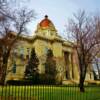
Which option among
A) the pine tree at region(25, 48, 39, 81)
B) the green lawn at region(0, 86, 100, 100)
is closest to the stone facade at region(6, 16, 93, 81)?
the pine tree at region(25, 48, 39, 81)

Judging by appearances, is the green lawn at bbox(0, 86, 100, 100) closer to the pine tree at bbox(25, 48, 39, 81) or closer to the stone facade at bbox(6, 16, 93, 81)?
the pine tree at bbox(25, 48, 39, 81)

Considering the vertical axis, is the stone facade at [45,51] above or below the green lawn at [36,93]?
above

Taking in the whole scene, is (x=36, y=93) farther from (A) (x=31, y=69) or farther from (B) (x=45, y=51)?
(B) (x=45, y=51)

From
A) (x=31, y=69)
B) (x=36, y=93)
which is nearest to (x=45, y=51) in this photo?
(x=31, y=69)

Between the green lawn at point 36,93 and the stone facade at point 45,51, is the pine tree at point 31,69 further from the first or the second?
the green lawn at point 36,93

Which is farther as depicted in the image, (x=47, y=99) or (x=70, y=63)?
(x=70, y=63)

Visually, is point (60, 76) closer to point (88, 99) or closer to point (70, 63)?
point (70, 63)

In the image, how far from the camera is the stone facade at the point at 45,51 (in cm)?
5958

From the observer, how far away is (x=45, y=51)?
65.4 meters

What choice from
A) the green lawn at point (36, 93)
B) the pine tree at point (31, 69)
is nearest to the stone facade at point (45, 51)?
the pine tree at point (31, 69)

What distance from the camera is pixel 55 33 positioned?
7100cm

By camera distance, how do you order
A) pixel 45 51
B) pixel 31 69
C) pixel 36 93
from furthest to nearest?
pixel 45 51 → pixel 31 69 → pixel 36 93

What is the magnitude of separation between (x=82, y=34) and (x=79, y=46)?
223 cm

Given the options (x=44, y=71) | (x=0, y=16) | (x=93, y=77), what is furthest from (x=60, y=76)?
(x=0, y=16)
